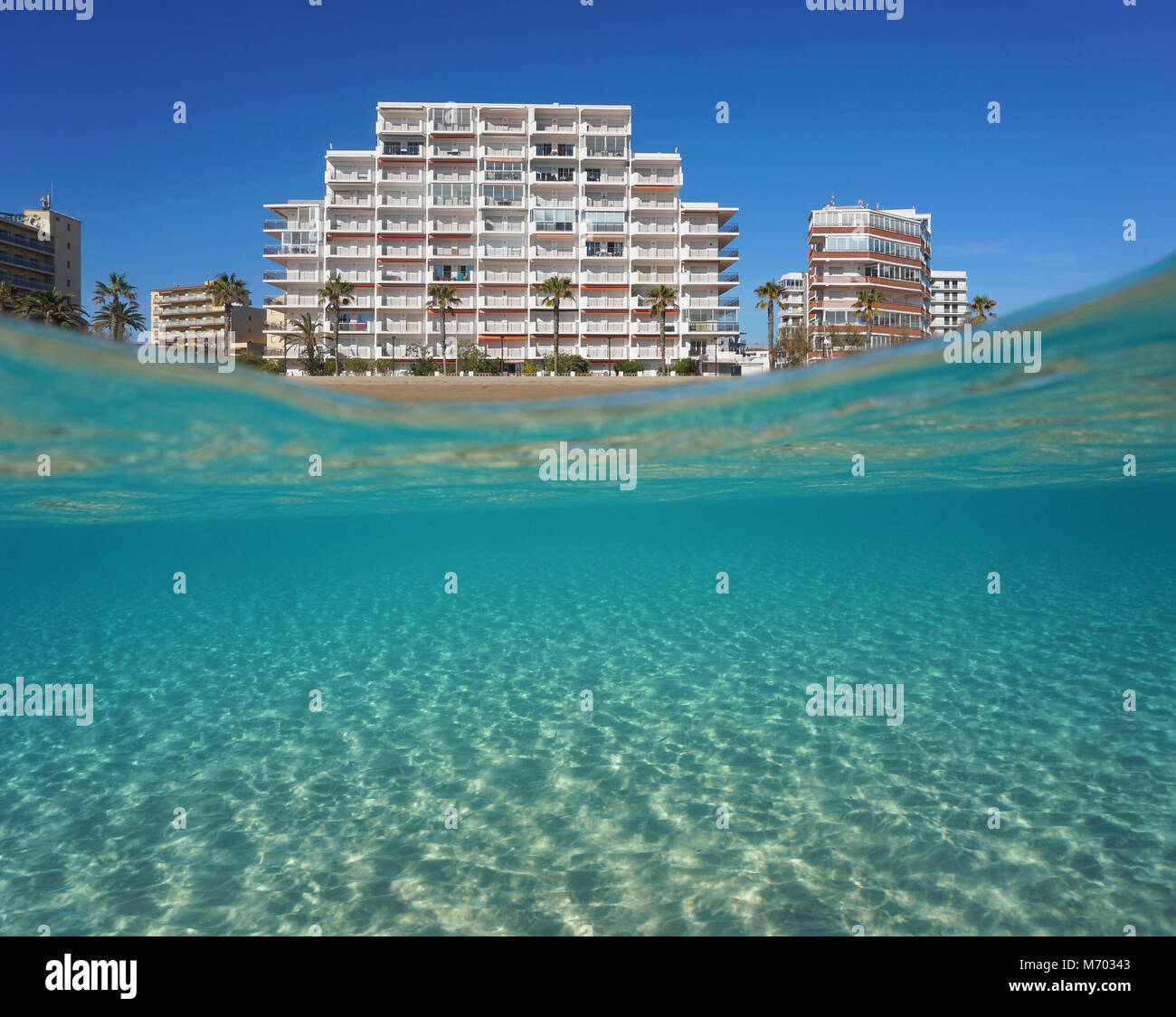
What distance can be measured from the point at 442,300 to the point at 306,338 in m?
12.7

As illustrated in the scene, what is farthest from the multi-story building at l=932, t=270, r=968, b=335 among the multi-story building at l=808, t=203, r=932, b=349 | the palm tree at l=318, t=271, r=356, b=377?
the palm tree at l=318, t=271, r=356, b=377

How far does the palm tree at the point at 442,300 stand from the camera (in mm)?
71500

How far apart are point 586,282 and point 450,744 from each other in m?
69.5

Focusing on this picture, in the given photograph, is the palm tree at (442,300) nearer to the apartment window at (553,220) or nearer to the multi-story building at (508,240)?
the multi-story building at (508,240)

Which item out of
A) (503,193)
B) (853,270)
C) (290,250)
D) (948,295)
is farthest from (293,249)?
(948,295)

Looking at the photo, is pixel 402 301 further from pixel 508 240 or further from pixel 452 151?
pixel 452 151

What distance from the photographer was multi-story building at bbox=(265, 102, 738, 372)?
244 ft

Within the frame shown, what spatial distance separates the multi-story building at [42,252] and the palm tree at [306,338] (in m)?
36.7

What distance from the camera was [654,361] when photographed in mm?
73188

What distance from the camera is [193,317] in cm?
13750

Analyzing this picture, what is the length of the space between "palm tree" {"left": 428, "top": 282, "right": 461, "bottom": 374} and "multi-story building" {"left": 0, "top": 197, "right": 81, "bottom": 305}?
4851 centimetres

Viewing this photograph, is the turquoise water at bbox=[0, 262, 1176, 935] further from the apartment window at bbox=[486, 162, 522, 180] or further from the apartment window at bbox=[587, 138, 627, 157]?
the apartment window at bbox=[587, 138, 627, 157]

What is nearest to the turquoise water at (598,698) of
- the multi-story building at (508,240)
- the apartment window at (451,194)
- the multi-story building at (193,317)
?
the multi-story building at (508,240)
